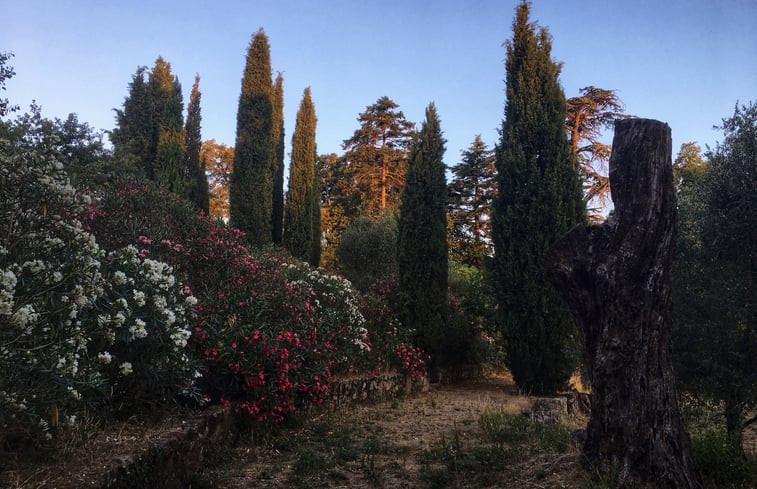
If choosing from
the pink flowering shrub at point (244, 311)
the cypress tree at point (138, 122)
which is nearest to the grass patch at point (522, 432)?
the pink flowering shrub at point (244, 311)

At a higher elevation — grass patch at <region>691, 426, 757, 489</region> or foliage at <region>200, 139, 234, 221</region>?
foliage at <region>200, 139, 234, 221</region>

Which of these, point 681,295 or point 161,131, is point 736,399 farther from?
point 161,131

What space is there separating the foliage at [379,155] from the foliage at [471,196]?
10.9 ft

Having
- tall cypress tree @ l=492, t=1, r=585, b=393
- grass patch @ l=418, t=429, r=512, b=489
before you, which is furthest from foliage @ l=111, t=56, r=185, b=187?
grass patch @ l=418, t=429, r=512, b=489

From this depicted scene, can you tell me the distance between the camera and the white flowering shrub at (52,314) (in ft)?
10.0

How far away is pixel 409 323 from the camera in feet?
38.7

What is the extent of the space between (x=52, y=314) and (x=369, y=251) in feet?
47.7

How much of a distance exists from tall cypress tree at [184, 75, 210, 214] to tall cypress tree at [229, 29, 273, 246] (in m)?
1.54

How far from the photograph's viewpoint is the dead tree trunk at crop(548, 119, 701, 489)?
3791 mm

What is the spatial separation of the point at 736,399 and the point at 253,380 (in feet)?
17.4

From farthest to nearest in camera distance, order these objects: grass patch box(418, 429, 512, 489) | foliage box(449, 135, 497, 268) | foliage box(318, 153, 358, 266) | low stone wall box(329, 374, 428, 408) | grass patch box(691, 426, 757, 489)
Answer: foliage box(318, 153, 358, 266), foliage box(449, 135, 497, 268), low stone wall box(329, 374, 428, 408), grass patch box(418, 429, 512, 489), grass patch box(691, 426, 757, 489)

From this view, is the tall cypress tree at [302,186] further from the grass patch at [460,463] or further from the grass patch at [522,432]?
the grass patch at [460,463]

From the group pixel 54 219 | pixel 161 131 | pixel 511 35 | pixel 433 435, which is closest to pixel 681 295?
pixel 433 435

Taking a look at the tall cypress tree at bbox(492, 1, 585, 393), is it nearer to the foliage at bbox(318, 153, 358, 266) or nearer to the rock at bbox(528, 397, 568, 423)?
the rock at bbox(528, 397, 568, 423)
